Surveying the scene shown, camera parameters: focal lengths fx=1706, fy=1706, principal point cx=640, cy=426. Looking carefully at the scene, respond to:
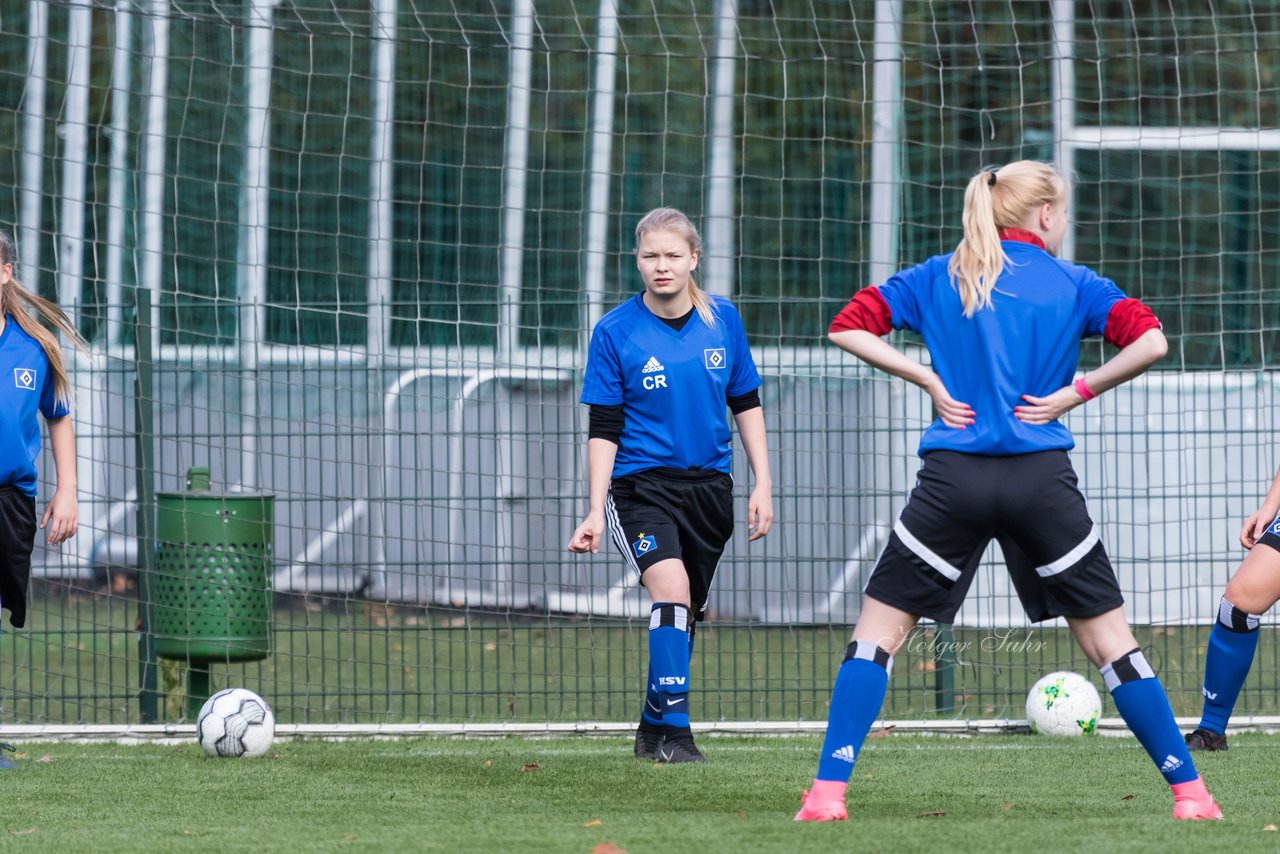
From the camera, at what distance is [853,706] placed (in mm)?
4191

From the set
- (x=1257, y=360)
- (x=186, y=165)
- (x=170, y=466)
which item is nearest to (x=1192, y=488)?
(x=1257, y=360)

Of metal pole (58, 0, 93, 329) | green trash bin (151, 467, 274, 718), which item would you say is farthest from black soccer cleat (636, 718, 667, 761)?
metal pole (58, 0, 93, 329)

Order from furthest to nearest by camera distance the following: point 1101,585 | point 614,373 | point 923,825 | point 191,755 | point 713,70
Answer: point 713,70
point 191,755
point 614,373
point 923,825
point 1101,585

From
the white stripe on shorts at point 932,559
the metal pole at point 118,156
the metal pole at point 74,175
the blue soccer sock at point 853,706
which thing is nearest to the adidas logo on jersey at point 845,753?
the blue soccer sock at point 853,706

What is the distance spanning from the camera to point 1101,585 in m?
4.12

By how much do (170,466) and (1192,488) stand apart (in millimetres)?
5743

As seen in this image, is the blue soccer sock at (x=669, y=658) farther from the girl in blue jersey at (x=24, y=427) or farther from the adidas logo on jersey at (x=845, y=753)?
the girl in blue jersey at (x=24, y=427)

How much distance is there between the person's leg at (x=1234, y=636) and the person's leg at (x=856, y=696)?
81.6 inches

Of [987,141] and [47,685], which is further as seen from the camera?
[987,141]

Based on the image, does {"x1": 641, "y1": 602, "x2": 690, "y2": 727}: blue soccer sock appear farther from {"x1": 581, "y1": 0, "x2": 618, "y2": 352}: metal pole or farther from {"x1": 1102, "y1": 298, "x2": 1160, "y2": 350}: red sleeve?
{"x1": 581, "y1": 0, "x2": 618, "y2": 352}: metal pole

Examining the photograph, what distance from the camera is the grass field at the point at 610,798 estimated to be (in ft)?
13.8

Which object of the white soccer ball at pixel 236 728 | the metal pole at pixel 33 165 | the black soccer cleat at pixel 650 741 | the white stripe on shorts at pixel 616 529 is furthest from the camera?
the metal pole at pixel 33 165

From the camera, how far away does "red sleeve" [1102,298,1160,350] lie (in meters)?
4.14

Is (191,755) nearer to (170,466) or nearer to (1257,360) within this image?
(170,466)
